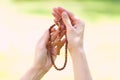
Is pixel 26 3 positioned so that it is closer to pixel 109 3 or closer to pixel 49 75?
pixel 109 3

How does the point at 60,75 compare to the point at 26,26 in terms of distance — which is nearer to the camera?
the point at 60,75

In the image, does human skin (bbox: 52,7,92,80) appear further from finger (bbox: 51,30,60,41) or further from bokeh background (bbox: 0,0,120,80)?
bokeh background (bbox: 0,0,120,80)

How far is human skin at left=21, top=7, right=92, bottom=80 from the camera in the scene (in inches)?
68.5

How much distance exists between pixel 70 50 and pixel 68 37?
50mm

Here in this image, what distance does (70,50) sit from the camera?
5.87 feet

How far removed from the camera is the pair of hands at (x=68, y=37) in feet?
5.88

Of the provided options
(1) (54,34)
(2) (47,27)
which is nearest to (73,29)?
(1) (54,34)

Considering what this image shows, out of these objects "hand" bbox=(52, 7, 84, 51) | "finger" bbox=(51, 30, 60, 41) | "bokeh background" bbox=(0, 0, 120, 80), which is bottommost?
"bokeh background" bbox=(0, 0, 120, 80)

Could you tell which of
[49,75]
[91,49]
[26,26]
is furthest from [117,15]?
[49,75]

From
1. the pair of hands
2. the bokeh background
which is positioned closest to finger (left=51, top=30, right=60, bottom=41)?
the pair of hands

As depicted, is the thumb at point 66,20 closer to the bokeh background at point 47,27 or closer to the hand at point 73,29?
the hand at point 73,29

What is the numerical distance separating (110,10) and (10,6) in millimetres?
1237

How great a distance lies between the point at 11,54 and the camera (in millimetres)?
4156

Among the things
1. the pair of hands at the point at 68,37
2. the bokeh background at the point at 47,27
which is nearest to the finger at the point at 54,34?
the pair of hands at the point at 68,37
